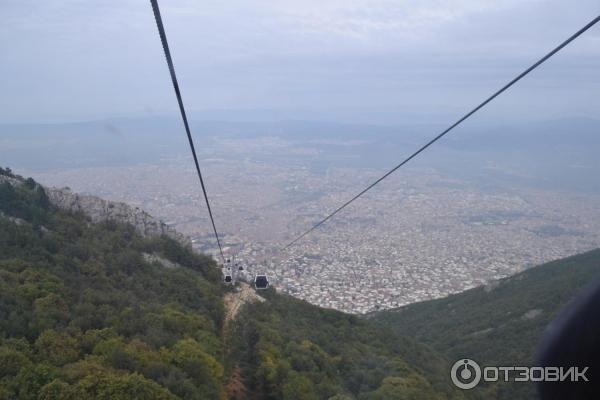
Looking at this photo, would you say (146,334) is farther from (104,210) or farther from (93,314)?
(104,210)

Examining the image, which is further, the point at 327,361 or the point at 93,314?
the point at 327,361

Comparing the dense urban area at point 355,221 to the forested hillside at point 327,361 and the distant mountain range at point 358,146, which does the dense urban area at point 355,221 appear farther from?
the forested hillside at point 327,361

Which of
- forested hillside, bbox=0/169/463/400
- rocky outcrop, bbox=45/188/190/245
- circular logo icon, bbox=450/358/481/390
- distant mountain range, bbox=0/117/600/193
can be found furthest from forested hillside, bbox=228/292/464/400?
distant mountain range, bbox=0/117/600/193

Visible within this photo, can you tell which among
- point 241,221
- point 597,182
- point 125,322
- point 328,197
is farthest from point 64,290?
point 597,182

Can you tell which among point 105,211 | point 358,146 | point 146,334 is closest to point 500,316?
point 146,334

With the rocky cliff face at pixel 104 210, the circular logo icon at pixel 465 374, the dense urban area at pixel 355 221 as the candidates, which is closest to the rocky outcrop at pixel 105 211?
the rocky cliff face at pixel 104 210

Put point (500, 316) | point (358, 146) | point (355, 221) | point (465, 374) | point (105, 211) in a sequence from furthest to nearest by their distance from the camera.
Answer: point (358, 146)
point (355, 221)
point (500, 316)
point (105, 211)
point (465, 374)

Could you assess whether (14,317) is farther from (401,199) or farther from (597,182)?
(597,182)
